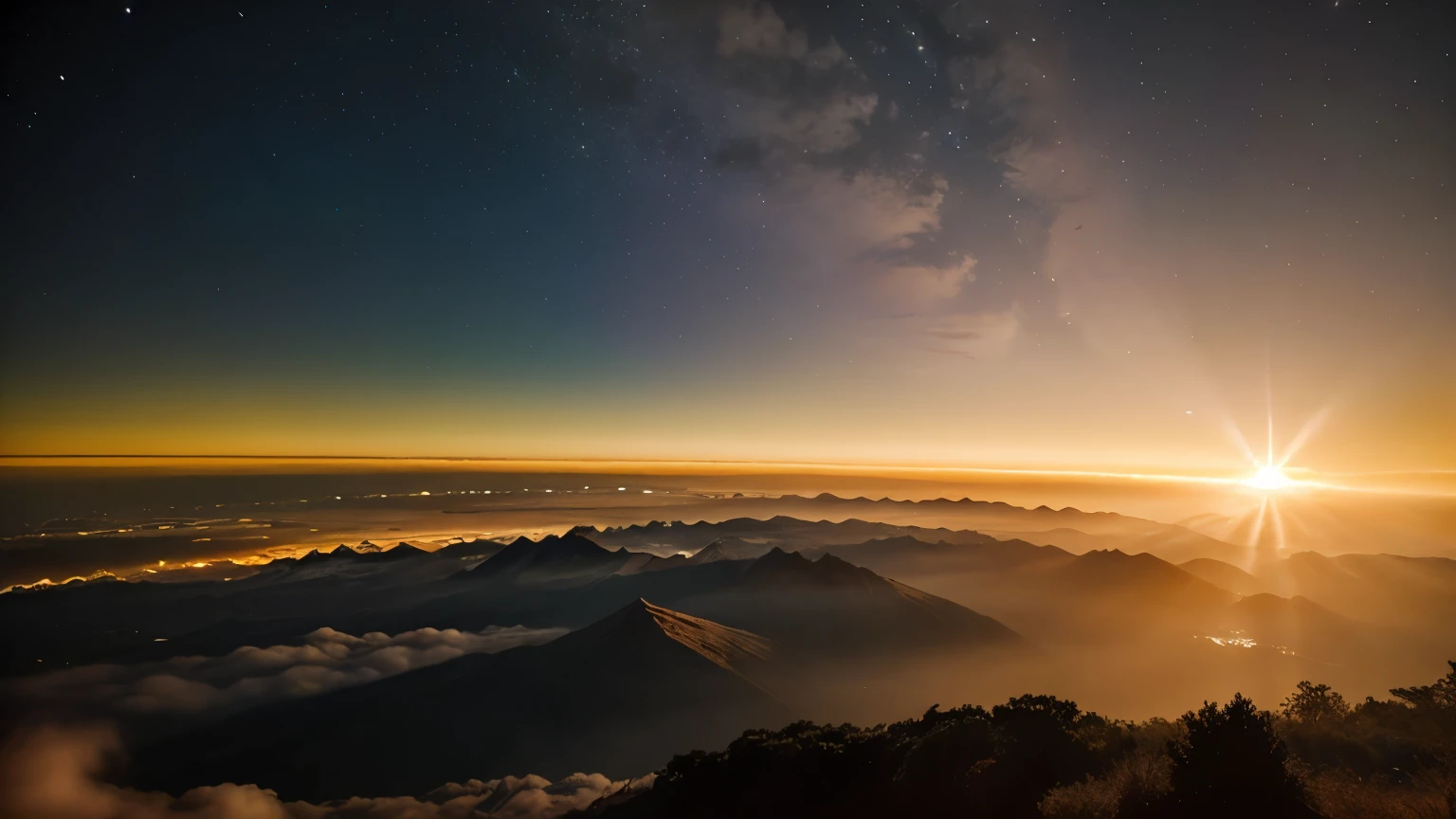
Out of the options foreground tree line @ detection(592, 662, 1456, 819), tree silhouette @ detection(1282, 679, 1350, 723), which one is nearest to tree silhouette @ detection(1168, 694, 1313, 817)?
foreground tree line @ detection(592, 662, 1456, 819)

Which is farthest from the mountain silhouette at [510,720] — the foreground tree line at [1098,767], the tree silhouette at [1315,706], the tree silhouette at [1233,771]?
the tree silhouette at [1233,771]

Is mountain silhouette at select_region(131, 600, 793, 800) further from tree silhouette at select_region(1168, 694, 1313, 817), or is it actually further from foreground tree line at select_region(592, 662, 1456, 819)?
tree silhouette at select_region(1168, 694, 1313, 817)

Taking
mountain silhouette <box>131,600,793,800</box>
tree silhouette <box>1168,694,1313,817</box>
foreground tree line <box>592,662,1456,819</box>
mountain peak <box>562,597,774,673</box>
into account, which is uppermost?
tree silhouette <box>1168,694,1313,817</box>

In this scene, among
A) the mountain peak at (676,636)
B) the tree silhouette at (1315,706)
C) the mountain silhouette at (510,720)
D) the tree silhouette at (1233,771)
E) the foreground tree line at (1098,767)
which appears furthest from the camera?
the mountain peak at (676,636)

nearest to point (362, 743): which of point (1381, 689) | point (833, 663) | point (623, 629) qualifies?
point (623, 629)

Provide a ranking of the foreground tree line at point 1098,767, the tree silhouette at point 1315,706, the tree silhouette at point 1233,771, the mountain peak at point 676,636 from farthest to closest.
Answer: the mountain peak at point 676,636 → the tree silhouette at point 1315,706 → the foreground tree line at point 1098,767 → the tree silhouette at point 1233,771

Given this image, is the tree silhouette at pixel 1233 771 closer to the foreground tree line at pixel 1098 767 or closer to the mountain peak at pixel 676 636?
the foreground tree line at pixel 1098 767

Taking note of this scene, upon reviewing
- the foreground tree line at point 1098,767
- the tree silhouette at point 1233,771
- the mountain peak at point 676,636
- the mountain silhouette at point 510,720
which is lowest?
the mountain silhouette at point 510,720

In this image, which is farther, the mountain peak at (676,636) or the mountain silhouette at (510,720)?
the mountain peak at (676,636)

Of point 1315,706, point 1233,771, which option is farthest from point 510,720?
point 1233,771

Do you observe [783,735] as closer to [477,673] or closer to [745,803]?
[745,803]
